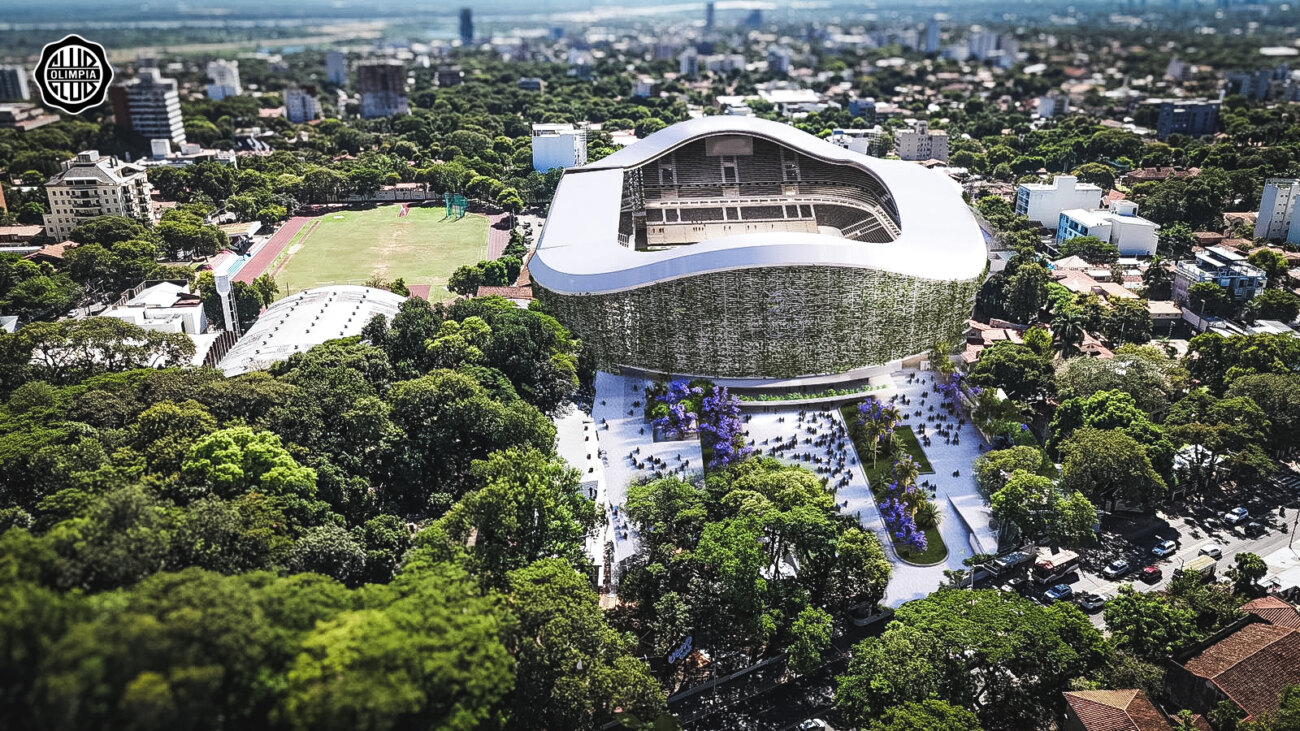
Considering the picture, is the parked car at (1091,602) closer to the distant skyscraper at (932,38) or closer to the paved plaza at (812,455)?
the paved plaza at (812,455)

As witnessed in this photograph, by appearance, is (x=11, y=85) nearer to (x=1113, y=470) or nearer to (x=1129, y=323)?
(x=1129, y=323)

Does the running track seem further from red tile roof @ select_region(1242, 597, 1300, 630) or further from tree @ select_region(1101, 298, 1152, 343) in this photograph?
red tile roof @ select_region(1242, 597, 1300, 630)

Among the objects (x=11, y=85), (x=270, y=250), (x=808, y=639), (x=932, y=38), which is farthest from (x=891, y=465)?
(x=932, y=38)

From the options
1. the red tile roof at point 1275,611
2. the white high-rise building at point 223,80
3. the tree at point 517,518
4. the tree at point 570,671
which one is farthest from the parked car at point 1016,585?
the white high-rise building at point 223,80

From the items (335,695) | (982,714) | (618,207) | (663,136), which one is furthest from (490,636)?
(663,136)

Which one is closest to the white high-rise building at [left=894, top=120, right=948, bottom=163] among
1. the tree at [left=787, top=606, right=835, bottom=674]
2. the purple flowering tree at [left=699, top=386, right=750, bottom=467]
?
the purple flowering tree at [left=699, top=386, right=750, bottom=467]

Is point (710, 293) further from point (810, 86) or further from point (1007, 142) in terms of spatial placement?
point (810, 86)
